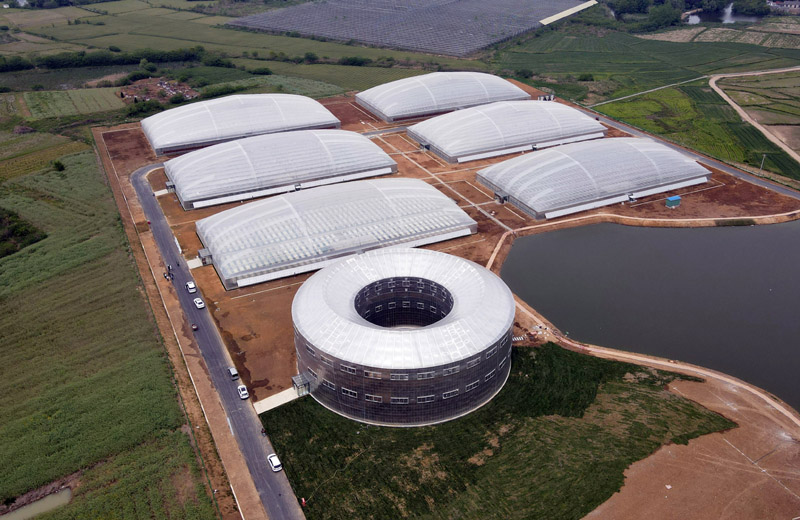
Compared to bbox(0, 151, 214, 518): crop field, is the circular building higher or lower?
higher

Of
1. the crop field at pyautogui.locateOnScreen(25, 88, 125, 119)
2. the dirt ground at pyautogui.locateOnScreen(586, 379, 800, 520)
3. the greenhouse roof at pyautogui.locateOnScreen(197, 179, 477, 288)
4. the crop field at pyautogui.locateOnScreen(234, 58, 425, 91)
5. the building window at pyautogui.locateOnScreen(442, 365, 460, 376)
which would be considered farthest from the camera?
the crop field at pyautogui.locateOnScreen(234, 58, 425, 91)

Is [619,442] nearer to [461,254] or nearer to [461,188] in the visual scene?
[461,254]

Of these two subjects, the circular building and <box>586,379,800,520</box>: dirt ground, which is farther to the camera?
the circular building

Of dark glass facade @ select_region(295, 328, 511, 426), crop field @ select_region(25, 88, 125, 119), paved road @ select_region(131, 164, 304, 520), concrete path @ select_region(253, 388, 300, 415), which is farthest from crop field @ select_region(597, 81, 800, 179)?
crop field @ select_region(25, 88, 125, 119)

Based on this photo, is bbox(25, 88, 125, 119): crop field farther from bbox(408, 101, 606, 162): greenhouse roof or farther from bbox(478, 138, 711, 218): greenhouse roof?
bbox(478, 138, 711, 218): greenhouse roof

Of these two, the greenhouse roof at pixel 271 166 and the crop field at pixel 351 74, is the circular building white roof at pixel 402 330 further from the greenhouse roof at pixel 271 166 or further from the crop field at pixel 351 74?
the crop field at pixel 351 74

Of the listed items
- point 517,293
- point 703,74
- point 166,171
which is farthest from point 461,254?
point 703,74

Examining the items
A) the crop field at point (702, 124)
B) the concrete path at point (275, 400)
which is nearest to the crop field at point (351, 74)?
the crop field at point (702, 124)
